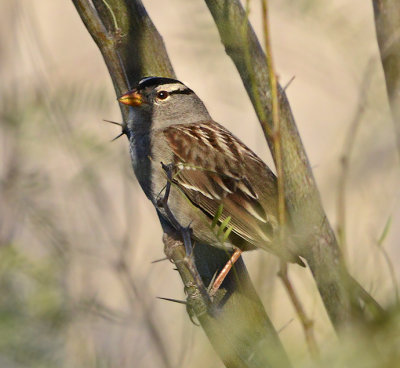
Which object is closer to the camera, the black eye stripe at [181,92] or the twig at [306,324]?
the twig at [306,324]

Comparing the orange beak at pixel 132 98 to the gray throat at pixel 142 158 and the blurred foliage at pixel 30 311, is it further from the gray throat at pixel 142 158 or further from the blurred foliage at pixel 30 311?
the blurred foliage at pixel 30 311

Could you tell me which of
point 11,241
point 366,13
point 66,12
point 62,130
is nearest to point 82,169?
point 62,130

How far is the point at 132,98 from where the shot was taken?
3.07 metres

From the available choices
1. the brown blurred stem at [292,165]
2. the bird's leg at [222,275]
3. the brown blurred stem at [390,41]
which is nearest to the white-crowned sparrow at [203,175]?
the bird's leg at [222,275]

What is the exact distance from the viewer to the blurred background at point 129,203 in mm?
1402

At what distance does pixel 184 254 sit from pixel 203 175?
1.26m

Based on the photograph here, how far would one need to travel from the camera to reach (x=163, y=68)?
289 centimetres

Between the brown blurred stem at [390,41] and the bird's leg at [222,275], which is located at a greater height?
the brown blurred stem at [390,41]

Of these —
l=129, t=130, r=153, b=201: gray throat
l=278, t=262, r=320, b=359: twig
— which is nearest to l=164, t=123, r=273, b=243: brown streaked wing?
l=129, t=130, r=153, b=201: gray throat

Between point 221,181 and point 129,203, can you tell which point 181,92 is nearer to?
point 221,181

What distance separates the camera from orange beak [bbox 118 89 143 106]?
116 inches

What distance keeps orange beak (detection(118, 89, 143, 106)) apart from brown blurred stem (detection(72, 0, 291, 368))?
56mm

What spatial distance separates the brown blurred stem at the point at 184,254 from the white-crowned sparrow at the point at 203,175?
10 centimetres

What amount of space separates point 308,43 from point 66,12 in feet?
13.5
